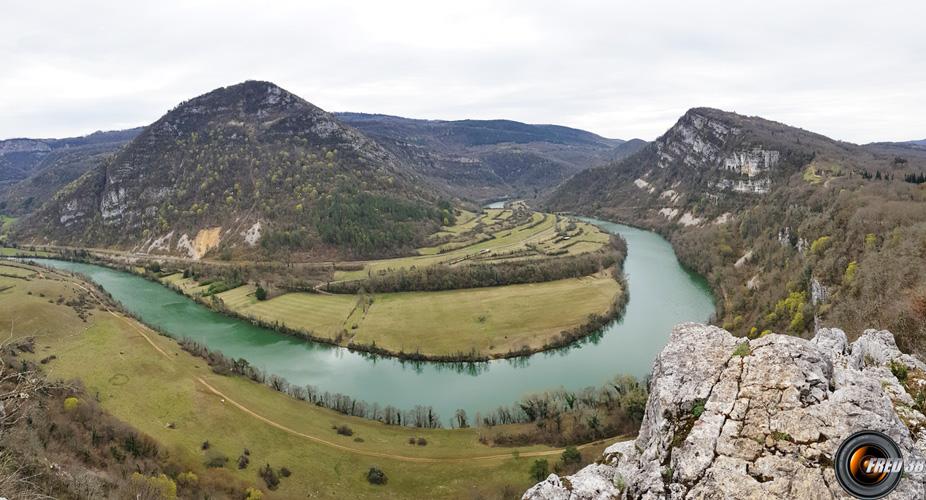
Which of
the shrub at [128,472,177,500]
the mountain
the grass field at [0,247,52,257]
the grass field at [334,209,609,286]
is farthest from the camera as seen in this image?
the grass field at [0,247,52,257]

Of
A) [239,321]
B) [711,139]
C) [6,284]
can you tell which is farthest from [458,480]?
[711,139]

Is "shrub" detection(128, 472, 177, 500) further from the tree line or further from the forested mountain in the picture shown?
the tree line

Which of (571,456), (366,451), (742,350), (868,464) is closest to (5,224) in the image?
(366,451)

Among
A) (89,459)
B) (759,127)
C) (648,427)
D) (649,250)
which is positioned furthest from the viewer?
(759,127)

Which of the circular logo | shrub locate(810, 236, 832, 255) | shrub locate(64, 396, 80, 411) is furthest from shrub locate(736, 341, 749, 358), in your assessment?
shrub locate(810, 236, 832, 255)

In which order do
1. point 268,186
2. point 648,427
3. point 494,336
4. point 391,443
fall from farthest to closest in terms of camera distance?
point 268,186
point 494,336
point 391,443
point 648,427

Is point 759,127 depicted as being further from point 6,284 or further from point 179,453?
point 6,284

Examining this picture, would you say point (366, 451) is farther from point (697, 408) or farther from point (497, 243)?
point (497, 243)

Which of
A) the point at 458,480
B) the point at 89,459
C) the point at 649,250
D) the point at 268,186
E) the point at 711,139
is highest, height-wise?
the point at 711,139
